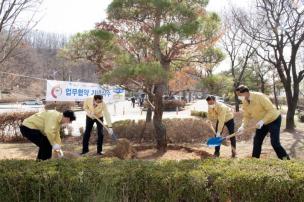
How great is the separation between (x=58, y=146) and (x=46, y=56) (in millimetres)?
66175

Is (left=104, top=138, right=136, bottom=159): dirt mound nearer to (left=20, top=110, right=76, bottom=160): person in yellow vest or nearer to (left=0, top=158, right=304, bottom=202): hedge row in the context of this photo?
(left=20, top=110, right=76, bottom=160): person in yellow vest

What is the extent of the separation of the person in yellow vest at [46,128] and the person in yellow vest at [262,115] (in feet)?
8.78

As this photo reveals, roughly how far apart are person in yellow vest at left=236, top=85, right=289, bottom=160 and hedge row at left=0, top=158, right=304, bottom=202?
2.12 m

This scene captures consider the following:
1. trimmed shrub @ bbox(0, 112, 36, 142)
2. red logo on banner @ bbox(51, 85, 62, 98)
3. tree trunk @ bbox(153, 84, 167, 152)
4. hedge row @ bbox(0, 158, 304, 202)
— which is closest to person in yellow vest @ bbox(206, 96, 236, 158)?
tree trunk @ bbox(153, 84, 167, 152)

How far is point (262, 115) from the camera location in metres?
6.16

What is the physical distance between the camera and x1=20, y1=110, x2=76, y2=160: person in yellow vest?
5359mm

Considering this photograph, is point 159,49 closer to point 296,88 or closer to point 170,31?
point 170,31

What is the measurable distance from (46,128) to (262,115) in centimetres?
334

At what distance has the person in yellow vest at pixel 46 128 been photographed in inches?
211

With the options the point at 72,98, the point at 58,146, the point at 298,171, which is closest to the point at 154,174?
the point at 298,171

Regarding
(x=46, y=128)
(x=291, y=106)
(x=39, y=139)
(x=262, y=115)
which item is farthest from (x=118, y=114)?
(x=46, y=128)

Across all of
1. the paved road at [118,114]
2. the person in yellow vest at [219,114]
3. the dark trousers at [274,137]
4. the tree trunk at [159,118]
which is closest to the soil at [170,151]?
the tree trunk at [159,118]

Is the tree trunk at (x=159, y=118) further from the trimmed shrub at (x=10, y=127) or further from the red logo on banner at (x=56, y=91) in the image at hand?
the red logo on banner at (x=56, y=91)

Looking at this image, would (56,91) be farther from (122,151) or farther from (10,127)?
(122,151)
